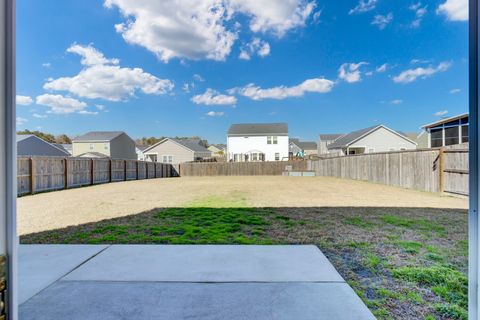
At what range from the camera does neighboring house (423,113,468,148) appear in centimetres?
1600

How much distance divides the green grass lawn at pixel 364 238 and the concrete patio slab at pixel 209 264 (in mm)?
306

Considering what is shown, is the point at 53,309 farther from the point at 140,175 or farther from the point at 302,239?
the point at 140,175

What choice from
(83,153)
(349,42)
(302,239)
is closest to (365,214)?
(302,239)

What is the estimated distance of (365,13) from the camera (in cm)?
1259

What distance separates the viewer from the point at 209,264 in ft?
9.16

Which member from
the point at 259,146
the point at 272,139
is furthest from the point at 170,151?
the point at 272,139

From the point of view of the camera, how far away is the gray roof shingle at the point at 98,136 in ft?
101

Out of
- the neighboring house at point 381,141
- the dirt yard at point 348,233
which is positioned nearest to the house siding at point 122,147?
the dirt yard at point 348,233

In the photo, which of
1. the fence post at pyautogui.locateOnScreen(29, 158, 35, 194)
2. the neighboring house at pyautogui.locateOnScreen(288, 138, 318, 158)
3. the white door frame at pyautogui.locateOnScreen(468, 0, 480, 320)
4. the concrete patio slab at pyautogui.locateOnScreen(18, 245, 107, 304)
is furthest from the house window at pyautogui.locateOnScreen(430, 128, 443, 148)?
the neighboring house at pyautogui.locateOnScreen(288, 138, 318, 158)

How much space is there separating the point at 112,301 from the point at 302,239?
8.43 ft

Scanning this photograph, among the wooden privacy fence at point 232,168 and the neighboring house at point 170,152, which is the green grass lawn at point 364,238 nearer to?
the wooden privacy fence at point 232,168

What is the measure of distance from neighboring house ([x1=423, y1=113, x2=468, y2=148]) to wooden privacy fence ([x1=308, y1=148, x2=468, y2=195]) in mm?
6309

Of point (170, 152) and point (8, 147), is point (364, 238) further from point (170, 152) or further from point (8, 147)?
point (170, 152)

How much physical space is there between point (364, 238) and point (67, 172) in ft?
40.9
